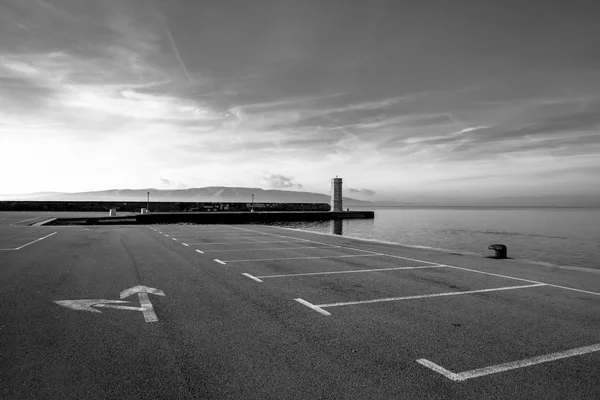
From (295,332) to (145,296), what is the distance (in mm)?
3499

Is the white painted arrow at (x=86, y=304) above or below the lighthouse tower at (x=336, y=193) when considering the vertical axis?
below


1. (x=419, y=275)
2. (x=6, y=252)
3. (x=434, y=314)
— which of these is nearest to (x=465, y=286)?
(x=419, y=275)

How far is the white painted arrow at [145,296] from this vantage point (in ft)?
19.9

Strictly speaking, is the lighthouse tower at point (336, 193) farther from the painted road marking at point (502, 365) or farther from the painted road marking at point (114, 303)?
the painted road marking at point (502, 365)

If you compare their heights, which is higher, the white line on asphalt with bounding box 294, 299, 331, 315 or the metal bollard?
the metal bollard

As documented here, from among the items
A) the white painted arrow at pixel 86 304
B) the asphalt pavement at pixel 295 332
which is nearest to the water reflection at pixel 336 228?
the asphalt pavement at pixel 295 332

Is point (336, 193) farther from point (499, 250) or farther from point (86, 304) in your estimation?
point (86, 304)

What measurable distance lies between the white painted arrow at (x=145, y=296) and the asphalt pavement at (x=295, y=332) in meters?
0.04

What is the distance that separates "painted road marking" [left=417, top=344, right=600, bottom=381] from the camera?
4.06 m

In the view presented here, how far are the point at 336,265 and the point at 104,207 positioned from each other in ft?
233

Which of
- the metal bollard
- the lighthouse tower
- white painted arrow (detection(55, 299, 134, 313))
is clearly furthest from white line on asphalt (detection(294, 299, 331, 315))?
the lighthouse tower

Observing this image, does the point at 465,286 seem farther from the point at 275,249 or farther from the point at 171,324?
the point at 275,249

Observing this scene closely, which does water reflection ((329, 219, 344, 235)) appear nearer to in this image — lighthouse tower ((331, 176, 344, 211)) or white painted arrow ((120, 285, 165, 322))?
lighthouse tower ((331, 176, 344, 211))

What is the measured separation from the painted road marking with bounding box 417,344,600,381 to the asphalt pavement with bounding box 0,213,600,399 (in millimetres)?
23
